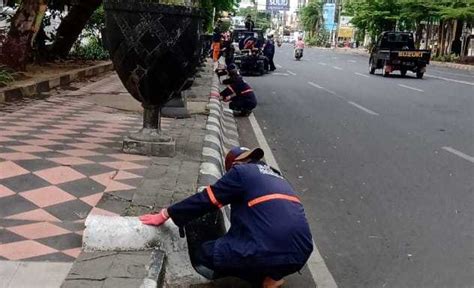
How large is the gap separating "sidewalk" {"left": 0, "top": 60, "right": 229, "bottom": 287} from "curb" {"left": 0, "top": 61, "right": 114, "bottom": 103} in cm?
129

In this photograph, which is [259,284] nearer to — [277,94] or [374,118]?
[374,118]

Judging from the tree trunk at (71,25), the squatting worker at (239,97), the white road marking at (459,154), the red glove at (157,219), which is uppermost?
the tree trunk at (71,25)

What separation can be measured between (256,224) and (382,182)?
345 cm

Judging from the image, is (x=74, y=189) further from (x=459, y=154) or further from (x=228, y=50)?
(x=228, y=50)

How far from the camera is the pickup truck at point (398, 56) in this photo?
898 inches

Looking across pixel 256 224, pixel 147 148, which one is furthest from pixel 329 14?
pixel 256 224


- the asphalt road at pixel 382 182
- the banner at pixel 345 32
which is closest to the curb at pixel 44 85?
the asphalt road at pixel 382 182

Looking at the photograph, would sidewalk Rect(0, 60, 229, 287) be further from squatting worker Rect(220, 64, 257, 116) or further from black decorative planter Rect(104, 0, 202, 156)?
squatting worker Rect(220, 64, 257, 116)

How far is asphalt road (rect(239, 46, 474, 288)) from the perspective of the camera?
437cm

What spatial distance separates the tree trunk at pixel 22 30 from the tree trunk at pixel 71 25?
4.01 meters

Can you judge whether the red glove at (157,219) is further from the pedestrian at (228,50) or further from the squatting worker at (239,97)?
the pedestrian at (228,50)

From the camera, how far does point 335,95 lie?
15.4 m

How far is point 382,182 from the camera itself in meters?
6.56

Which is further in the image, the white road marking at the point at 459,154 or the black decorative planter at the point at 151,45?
the white road marking at the point at 459,154
